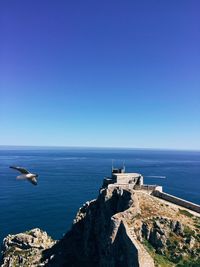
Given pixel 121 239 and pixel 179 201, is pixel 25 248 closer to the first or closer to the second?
pixel 121 239

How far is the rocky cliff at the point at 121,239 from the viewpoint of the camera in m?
41.2

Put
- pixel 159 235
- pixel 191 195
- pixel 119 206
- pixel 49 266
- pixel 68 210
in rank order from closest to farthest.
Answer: pixel 159 235 → pixel 119 206 → pixel 49 266 → pixel 68 210 → pixel 191 195

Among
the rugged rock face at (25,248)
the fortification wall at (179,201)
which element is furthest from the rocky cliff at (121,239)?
the fortification wall at (179,201)

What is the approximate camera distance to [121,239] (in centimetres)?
4512

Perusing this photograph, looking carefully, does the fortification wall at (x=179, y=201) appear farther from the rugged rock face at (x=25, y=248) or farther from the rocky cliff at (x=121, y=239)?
the rugged rock face at (x=25, y=248)

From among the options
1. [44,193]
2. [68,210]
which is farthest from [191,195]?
[44,193]

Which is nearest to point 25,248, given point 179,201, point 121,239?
point 121,239

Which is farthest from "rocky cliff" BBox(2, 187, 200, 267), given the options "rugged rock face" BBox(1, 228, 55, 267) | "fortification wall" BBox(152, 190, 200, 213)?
"fortification wall" BBox(152, 190, 200, 213)

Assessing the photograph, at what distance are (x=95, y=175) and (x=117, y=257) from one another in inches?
5790

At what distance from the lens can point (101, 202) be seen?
6238 cm

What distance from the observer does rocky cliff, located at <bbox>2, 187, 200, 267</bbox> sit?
41156 mm

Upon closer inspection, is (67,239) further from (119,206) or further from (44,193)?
(44,193)

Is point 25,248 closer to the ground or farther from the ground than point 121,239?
closer to the ground

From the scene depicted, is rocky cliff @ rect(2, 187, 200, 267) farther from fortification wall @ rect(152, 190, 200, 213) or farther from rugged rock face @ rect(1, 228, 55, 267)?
fortification wall @ rect(152, 190, 200, 213)
